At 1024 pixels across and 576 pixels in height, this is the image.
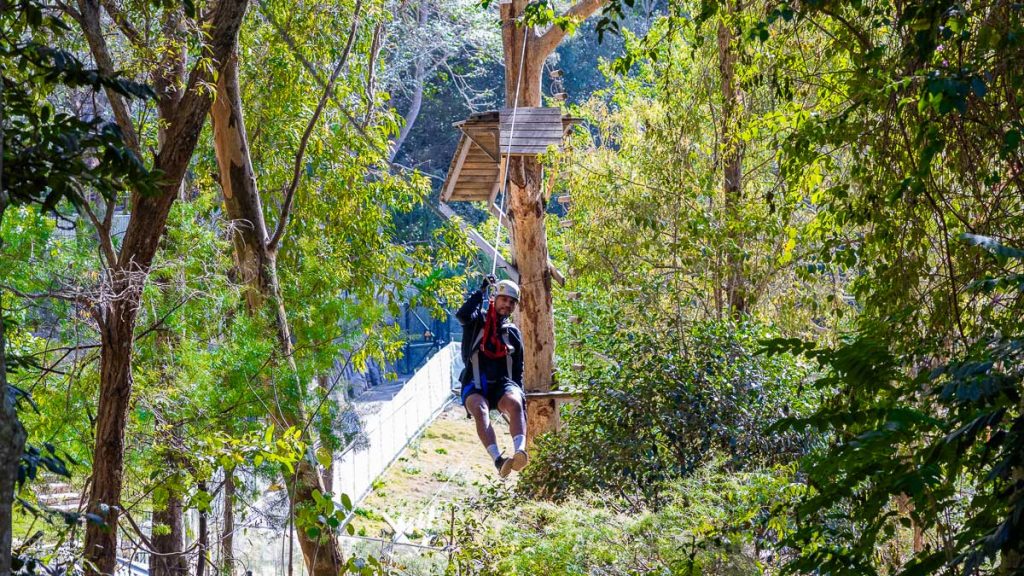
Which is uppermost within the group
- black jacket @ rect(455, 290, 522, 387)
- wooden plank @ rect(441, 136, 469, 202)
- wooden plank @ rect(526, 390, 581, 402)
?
wooden plank @ rect(441, 136, 469, 202)

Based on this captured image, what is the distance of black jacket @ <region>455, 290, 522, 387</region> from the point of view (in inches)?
287

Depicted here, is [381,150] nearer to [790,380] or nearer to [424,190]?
[424,190]

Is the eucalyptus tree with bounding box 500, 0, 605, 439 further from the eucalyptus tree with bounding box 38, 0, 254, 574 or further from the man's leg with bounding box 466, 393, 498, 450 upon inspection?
the eucalyptus tree with bounding box 38, 0, 254, 574

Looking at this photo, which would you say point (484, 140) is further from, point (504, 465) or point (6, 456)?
point (6, 456)

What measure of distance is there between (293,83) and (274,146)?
1.02 m

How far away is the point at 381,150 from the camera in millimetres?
11266

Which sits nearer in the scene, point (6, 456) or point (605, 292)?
point (6, 456)

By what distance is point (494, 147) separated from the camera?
38.4ft

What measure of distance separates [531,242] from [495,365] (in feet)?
11.8

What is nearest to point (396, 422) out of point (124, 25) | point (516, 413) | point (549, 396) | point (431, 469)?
point (431, 469)

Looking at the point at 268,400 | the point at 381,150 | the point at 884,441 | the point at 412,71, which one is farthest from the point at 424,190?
the point at 412,71

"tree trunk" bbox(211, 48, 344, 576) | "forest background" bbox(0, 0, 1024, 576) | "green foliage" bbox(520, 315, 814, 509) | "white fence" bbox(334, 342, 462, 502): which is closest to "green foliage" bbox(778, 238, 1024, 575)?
"forest background" bbox(0, 0, 1024, 576)

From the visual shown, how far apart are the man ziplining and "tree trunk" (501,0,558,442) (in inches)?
127

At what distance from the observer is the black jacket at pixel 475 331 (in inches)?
287
